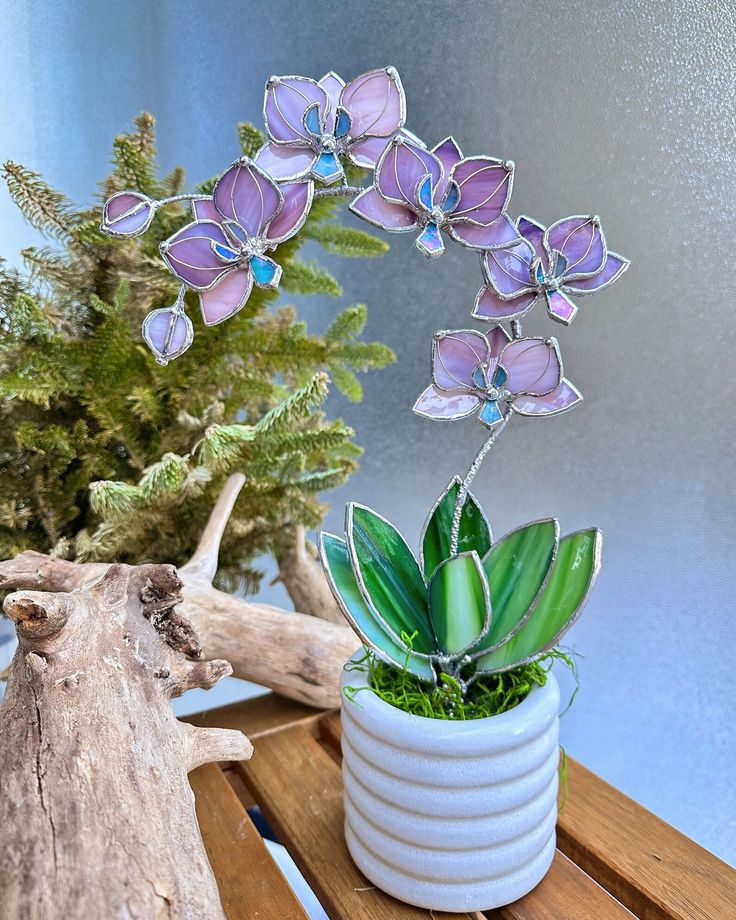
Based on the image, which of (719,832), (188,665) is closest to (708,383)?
(719,832)

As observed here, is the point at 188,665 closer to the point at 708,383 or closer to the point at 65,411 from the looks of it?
the point at 65,411

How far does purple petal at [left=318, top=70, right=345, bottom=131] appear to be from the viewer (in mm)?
406

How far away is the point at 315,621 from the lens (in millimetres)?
711

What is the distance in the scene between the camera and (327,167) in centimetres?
41

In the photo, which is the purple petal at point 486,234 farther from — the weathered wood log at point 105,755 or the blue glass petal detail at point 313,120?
the weathered wood log at point 105,755

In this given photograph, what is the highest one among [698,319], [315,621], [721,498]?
[698,319]

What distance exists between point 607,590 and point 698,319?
367mm

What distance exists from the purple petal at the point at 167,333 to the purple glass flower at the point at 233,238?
0.05 ft

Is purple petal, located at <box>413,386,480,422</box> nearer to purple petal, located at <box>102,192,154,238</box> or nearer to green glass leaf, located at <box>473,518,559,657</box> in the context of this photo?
green glass leaf, located at <box>473,518,559,657</box>

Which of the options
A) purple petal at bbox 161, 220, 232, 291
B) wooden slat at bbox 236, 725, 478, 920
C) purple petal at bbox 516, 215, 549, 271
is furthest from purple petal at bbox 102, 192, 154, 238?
wooden slat at bbox 236, 725, 478, 920

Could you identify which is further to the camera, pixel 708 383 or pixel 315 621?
pixel 708 383

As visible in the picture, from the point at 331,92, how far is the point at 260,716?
0.56 m

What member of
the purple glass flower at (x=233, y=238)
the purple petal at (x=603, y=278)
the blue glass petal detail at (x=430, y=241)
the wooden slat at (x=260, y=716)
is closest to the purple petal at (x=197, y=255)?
the purple glass flower at (x=233, y=238)

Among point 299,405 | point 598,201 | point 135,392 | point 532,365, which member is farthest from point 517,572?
point 598,201
